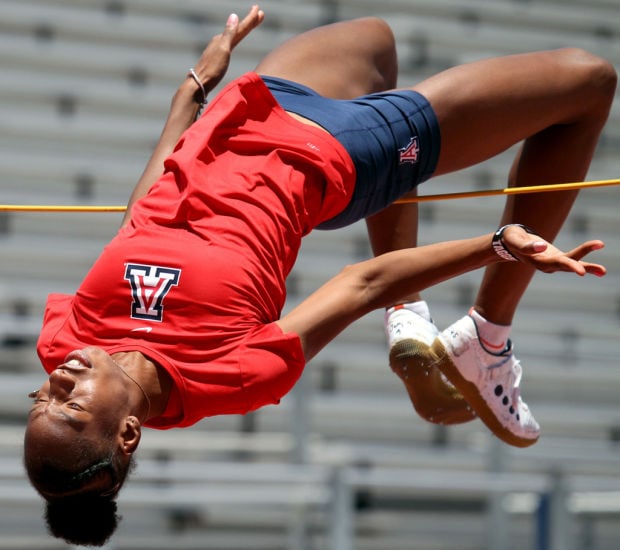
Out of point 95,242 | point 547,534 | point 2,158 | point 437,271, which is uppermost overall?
point 437,271

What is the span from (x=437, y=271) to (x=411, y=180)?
405mm

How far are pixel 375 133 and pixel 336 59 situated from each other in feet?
0.91

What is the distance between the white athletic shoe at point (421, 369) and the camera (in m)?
2.50

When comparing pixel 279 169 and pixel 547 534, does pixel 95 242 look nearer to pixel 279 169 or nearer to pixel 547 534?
pixel 547 534

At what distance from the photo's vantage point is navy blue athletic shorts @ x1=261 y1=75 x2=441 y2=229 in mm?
2256

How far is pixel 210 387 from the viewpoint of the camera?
1955mm

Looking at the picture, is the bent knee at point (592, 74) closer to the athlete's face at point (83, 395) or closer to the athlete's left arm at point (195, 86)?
the athlete's left arm at point (195, 86)

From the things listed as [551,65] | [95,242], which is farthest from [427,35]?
[551,65]

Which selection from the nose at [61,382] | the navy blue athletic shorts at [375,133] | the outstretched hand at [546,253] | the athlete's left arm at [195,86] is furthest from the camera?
the athlete's left arm at [195,86]

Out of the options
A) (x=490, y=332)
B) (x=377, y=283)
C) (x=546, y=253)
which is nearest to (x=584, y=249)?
(x=546, y=253)

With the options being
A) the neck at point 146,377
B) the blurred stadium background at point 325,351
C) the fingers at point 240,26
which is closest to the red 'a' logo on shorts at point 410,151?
the fingers at point 240,26

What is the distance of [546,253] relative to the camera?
1851 millimetres

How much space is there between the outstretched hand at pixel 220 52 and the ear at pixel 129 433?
0.85 meters

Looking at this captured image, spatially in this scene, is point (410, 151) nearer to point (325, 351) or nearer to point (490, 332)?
point (490, 332)
